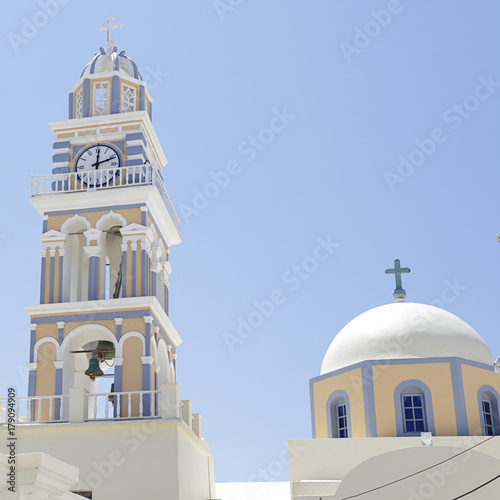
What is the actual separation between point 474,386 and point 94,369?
832 centimetres

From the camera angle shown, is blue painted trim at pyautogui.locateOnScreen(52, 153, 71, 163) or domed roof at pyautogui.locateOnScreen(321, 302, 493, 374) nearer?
blue painted trim at pyautogui.locateOnScreen(52, 153, 71, 163)

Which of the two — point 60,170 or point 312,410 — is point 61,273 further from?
point 312,410

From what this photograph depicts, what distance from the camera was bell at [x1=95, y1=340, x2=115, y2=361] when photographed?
58.8 ft

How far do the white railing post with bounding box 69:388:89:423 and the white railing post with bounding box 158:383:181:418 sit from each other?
4.74ft

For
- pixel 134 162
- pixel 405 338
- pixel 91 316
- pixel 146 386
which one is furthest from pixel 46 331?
pixel 405 338

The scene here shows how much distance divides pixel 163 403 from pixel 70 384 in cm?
273

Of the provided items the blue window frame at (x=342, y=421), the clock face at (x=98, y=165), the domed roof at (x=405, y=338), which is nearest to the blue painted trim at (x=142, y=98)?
the clock face at (x=98, y=165)

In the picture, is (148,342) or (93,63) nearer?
(148,342)

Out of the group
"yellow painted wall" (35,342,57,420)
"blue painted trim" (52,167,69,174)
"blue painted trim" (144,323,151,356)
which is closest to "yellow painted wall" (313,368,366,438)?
"blue painted trim" (144,323,151,356)

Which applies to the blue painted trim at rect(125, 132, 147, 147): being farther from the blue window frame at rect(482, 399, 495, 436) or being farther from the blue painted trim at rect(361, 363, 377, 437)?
the blue window frame at rect(482, 399, 495, 436)

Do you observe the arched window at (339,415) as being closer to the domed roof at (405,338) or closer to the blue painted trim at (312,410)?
the blue painted trim at (312,410)

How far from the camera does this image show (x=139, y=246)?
60.0ft

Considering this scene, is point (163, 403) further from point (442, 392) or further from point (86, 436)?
point (442, 392)

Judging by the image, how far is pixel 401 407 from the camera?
1866 cm
